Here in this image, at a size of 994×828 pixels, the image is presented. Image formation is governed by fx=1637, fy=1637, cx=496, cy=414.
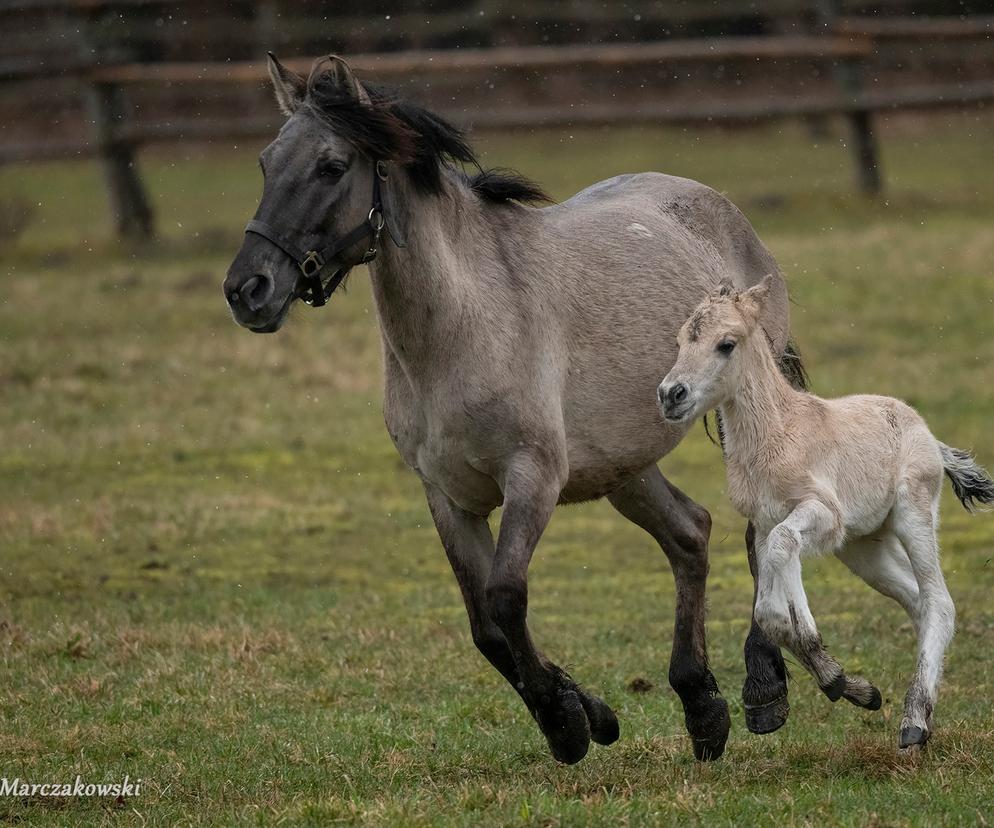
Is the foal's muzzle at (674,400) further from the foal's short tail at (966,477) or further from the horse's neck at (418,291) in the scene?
the foal's short tail at (966,477)

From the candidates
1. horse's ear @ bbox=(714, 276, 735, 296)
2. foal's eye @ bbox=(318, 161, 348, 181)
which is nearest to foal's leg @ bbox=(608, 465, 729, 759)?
horse's ear @ bbox=(714, 276, 735, 296)

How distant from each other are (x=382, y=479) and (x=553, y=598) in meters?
3.30

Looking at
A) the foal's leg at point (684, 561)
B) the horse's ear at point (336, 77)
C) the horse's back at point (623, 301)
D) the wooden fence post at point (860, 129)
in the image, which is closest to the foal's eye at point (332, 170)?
the horse's ear at point (336, 77)

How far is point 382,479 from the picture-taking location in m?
13.1

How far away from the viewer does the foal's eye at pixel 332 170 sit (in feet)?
18.8

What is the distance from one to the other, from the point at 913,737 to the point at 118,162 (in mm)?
16527

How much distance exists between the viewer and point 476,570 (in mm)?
6348

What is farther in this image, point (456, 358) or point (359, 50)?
point (359, 50)

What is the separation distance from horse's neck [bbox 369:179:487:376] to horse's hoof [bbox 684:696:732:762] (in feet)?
5.83

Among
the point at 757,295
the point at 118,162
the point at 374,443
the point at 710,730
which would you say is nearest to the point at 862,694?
the point at 710,730

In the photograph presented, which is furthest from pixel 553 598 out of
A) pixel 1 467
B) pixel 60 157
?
pixel 60 157

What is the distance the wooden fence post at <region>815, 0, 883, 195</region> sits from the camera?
2119cm

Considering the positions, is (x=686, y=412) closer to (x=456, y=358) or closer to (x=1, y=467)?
(x=456, y=358)

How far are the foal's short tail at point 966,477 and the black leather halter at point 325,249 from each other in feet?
7.80
